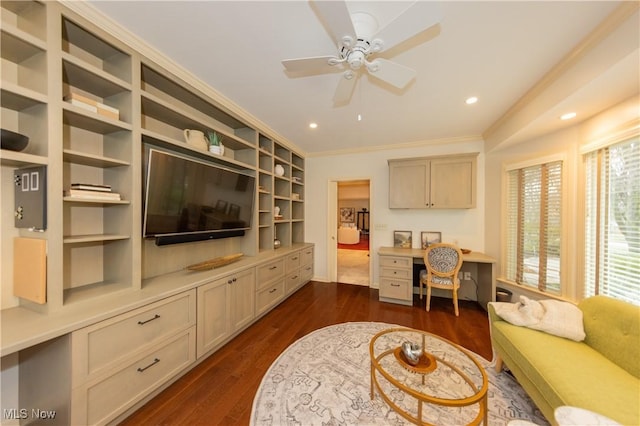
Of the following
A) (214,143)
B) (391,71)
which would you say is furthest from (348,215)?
(391,71)

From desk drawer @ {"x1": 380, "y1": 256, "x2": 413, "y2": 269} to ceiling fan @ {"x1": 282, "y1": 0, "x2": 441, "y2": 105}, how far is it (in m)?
2.47

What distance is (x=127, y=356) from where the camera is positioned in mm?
1445

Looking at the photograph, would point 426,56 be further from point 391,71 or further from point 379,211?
point 379,211

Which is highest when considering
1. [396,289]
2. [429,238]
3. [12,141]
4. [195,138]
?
[195,138]

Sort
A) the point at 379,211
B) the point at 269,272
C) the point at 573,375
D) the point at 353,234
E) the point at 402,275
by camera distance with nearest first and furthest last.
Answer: the point at 573,375 < the point at 269,272 < the point at 402,275 < the point at 379,211 < the point at 353,234

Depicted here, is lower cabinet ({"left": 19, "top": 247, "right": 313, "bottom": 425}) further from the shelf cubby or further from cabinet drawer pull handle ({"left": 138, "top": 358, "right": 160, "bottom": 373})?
the shelf cubby

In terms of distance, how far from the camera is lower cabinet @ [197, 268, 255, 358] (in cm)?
200

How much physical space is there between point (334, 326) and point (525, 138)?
11.2 ft

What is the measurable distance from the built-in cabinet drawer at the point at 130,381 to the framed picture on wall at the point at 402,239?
10.9 ft

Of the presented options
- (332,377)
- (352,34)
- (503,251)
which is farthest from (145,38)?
(503,251)

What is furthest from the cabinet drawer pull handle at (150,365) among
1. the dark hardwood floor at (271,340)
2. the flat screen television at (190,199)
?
the flat screen television at (190,199)

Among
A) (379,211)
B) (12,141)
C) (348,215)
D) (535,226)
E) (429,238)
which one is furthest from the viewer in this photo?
(348,215)

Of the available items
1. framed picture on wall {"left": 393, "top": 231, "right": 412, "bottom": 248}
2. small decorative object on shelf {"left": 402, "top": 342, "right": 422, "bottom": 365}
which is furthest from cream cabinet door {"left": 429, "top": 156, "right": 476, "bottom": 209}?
small decorative object on shelf {"left": 402, "top": 342, "right": 422, "bottom": 365}

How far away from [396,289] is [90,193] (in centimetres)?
362
